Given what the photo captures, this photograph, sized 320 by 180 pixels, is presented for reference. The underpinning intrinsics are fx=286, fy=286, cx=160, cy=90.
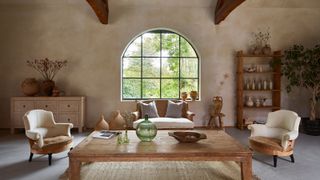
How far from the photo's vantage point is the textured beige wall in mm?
7535

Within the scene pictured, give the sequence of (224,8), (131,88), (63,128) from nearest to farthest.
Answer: (63,128)
(224,8)
(131,88)

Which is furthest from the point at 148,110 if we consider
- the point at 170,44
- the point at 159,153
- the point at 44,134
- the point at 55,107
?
the point at 159,153

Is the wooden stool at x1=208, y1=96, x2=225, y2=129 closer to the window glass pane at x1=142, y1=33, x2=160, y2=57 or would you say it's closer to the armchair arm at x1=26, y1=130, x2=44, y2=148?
the window glass pane at x1=142, y1=33, x2=160, y2=57

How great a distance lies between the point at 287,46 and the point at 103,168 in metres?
6.15

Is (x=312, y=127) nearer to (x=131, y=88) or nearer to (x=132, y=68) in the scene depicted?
(x=131, y=88)

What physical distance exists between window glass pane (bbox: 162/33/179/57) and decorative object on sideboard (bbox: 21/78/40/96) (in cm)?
341

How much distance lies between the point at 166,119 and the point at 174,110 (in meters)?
0.50

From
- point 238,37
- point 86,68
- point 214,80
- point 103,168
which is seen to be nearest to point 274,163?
point 103,168

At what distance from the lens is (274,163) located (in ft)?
14.3

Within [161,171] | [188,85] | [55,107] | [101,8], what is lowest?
[161,171]

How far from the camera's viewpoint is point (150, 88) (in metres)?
7.93

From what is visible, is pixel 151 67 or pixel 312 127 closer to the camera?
pixel 312 127

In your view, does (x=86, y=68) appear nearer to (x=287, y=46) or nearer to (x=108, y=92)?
(x=108, y=92)

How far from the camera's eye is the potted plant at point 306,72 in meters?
7.10
